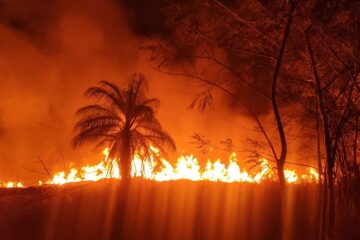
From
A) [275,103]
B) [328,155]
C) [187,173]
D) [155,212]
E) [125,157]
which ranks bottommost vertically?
[155,212]

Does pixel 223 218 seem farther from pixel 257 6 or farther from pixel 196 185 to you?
pixel 257 6

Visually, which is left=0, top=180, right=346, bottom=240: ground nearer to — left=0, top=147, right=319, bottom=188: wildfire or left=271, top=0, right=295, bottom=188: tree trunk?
left=0, top=147, right=319, bottom=188: wildfire

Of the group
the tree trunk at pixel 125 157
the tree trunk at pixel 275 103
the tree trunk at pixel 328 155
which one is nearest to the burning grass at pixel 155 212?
the tree trunk at pixel 125 157

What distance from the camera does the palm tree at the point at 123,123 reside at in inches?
572

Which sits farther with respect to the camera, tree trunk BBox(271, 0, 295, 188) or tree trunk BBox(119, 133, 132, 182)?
tree trunk BBox(119, 133, 132, 182)

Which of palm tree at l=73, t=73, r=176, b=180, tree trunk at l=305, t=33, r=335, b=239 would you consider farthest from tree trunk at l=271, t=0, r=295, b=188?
palm tree at l=73, t=73, r=176, b=180

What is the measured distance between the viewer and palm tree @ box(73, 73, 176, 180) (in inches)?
572

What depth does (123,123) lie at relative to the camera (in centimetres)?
1509

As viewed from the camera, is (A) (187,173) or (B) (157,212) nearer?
(B) (157,212)

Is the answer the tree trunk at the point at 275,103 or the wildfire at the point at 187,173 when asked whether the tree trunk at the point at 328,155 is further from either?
the wildfire at the point at 187,173

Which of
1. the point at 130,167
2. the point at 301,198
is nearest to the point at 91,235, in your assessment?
the point at 130,167

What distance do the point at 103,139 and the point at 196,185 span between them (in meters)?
5.07

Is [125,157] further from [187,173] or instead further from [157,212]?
[187,173]

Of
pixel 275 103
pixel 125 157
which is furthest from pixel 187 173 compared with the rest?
pixel 275 103
